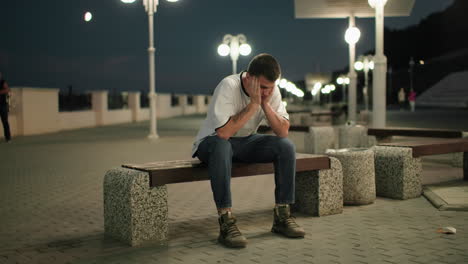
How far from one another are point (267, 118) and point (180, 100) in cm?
4187

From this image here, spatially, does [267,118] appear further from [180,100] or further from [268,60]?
[180,100]

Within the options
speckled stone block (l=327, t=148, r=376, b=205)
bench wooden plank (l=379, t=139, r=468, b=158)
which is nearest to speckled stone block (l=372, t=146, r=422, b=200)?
bench wooden plank (l=379, t=139, r=468, b=158)

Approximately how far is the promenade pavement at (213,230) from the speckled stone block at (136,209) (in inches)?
5.0

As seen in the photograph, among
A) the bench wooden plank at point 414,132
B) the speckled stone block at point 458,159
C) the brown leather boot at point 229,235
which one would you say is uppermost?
the bench wooden plank at point 414,132

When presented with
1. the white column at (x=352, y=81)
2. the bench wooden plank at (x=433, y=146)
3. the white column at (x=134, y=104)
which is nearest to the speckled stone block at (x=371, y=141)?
the white column at (x=352, y=81)

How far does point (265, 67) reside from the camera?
473 cm

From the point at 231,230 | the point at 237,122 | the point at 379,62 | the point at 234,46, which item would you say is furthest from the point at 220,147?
the point at 234,46

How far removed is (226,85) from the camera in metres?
4.92

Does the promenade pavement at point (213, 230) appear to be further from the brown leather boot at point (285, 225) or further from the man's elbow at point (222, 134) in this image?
the man's elbow at point (222, 134)

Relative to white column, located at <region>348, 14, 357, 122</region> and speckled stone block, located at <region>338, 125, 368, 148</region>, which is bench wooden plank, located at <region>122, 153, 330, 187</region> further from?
white column, located at <region>348, 14, 357, 122</region>

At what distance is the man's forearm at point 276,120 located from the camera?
499 cm

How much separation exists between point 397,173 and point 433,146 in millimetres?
753

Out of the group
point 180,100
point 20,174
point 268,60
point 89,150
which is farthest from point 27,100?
point 180,100

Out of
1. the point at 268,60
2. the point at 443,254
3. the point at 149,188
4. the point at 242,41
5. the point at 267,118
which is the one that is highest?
the point at 242,41
